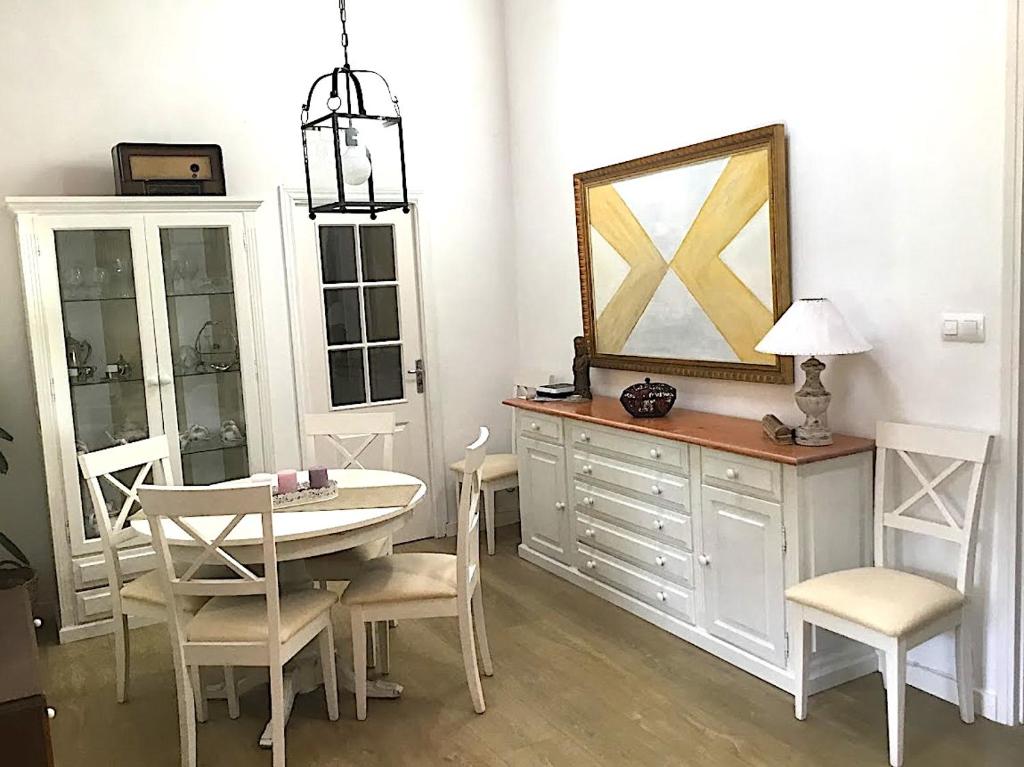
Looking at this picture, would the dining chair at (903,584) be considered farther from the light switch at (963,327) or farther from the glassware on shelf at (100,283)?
the glassware on shelf at (100,283)

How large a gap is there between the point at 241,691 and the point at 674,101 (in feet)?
9.94

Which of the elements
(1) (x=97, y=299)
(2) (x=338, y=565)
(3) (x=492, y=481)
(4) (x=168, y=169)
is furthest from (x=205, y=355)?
(3) (x=492, y=481)

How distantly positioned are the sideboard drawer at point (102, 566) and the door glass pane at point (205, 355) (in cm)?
39

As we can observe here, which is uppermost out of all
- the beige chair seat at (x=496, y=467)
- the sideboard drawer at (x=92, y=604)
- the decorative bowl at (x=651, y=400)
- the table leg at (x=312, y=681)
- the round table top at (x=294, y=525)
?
the decorative bowl at (x=651, y=400)

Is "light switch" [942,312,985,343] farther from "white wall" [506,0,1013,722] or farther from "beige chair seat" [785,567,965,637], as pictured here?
"beige chair seat" [785,567,965,637]

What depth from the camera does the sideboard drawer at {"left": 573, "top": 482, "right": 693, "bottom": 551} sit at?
3646mm

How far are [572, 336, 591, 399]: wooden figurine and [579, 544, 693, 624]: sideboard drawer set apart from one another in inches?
32.4

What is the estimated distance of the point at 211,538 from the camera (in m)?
2.94

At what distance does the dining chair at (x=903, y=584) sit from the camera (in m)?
2.69

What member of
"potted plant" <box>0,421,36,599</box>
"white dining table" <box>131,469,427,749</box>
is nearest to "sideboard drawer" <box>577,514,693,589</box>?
"white dining table" <box>131,469,427,749</box>

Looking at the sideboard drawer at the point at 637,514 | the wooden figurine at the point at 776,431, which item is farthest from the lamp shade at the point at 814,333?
the sideboard drawer at the point at 637,514

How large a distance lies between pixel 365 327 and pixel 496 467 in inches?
41.6

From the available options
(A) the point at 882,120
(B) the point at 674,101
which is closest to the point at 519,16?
(B) the point at 674,101

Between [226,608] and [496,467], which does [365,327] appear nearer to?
[496,467]
